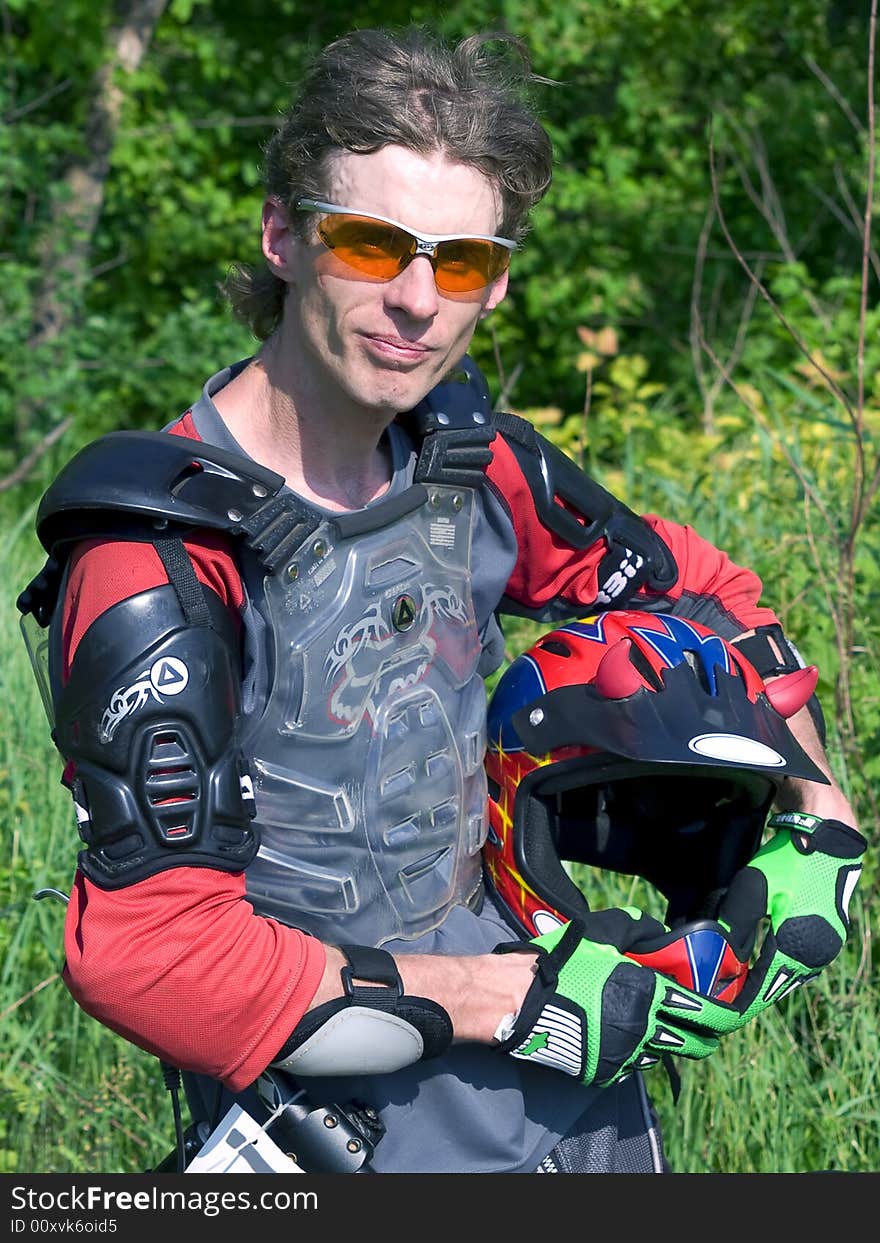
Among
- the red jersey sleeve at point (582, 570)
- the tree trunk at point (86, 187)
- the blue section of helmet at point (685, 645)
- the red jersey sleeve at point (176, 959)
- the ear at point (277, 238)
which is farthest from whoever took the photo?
the tree trunk at point (86, 187)

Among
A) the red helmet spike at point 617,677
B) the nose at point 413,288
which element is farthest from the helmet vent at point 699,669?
the nose at point 413,288

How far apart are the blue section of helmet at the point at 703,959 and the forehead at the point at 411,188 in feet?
3.19

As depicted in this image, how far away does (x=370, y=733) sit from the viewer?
1941 millimetres

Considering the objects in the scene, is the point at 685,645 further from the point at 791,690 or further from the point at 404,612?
the point at 404,612

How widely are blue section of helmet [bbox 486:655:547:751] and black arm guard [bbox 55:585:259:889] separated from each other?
559 millimetres

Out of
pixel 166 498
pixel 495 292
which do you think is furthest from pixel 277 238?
pixel 166 498

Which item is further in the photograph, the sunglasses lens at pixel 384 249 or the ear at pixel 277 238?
the ear at pixel 277 238

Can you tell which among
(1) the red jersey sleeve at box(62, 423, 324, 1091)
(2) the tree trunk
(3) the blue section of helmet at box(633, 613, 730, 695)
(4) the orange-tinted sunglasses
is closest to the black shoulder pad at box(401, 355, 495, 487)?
(4) the orange-tinted sunglasses

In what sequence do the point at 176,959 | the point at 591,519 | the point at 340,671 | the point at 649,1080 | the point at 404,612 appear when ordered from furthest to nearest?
the point at 649,1080 < the point at 591,519 < the point at 404,612 < the point at 340,671 < the point at 176,959

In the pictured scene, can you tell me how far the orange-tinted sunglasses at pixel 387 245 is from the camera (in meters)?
1.90

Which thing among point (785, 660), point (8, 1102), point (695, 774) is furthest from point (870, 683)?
point (8, 1102)

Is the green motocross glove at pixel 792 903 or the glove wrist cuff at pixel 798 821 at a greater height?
the glove wrist cuff at pixel 798 821

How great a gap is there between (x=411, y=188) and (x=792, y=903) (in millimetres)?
1100

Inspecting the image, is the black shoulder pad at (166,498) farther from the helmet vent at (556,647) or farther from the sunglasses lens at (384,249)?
the helmet vent at (556,647)
